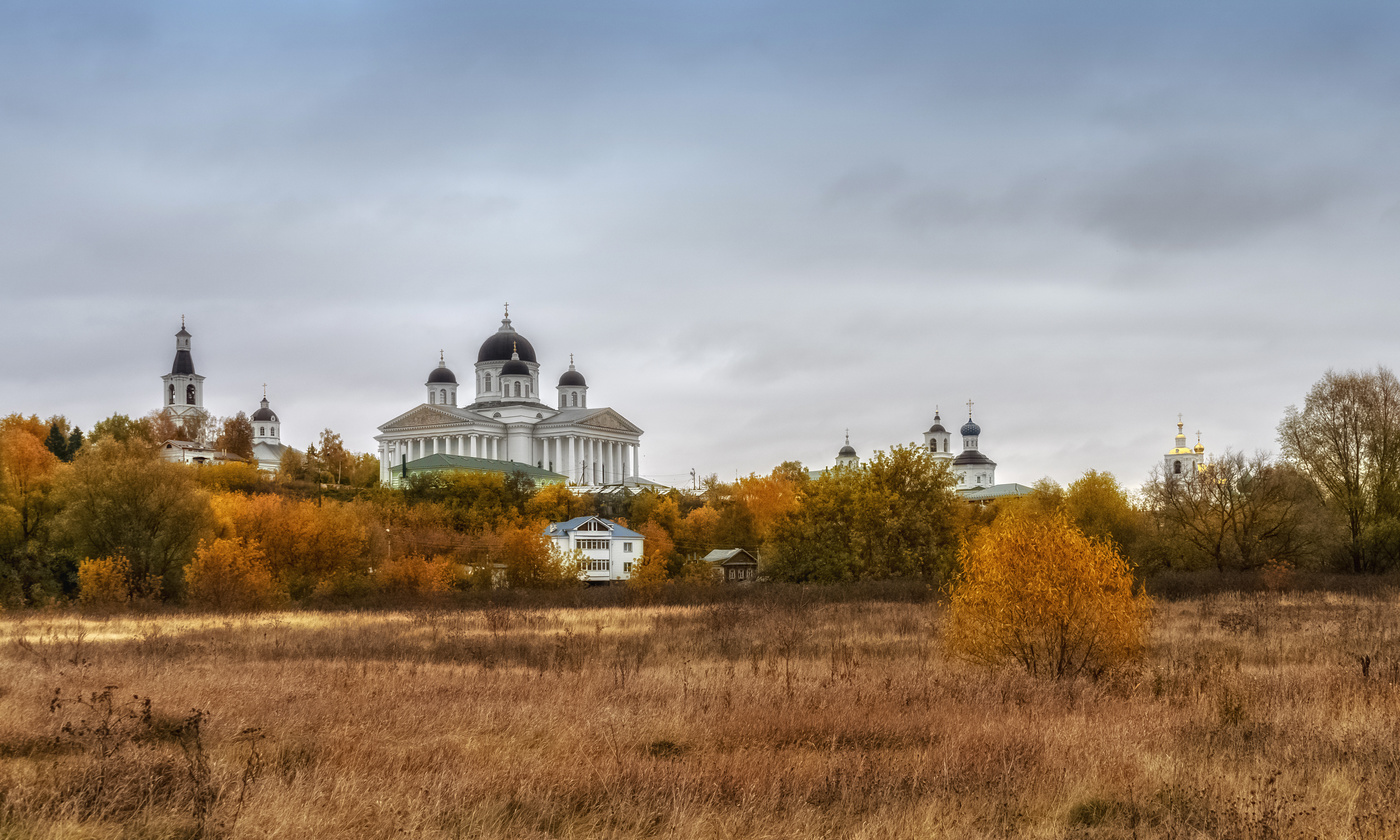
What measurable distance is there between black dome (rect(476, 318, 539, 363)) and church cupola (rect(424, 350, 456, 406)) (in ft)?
15.8

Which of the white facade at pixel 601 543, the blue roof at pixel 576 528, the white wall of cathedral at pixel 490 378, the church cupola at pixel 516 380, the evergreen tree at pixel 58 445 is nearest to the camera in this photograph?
the white facade at pixel 601 543

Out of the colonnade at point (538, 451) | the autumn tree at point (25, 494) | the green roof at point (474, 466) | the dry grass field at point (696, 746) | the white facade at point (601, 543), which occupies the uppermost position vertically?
the colonnade at point (538, 451)

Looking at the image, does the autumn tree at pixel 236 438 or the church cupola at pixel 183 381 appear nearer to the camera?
the autumn tree at pixel 236 438

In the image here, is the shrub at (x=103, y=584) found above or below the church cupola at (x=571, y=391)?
below

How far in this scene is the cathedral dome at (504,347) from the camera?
147 m

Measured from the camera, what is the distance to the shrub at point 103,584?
128 ft

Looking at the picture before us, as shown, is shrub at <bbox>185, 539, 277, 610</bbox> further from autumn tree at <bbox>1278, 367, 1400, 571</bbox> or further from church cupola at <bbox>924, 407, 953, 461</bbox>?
church cupola at <bbox>924, 407, 953, 461</bbox>

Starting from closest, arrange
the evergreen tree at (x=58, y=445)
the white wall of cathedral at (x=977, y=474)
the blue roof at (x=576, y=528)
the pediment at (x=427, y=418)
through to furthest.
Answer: the blue roof at (x=576, y=528) < the evergreen tree at (x=58, y=445) < the pediment at (x=427, y=418) < the white wall of cathedral at (x=977, y=474)

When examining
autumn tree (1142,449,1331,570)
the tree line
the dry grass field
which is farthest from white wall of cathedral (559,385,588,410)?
the dry grass field

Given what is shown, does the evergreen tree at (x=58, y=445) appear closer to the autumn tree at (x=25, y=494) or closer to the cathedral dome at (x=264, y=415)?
the autumn tree at (x=25, y=494)

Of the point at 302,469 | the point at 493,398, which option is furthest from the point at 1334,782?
the point at 493,398

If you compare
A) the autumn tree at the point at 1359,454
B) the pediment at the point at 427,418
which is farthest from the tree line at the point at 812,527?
the pediment at the point at 427,418

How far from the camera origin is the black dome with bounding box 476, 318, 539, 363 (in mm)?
146625

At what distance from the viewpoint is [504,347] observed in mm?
146750
